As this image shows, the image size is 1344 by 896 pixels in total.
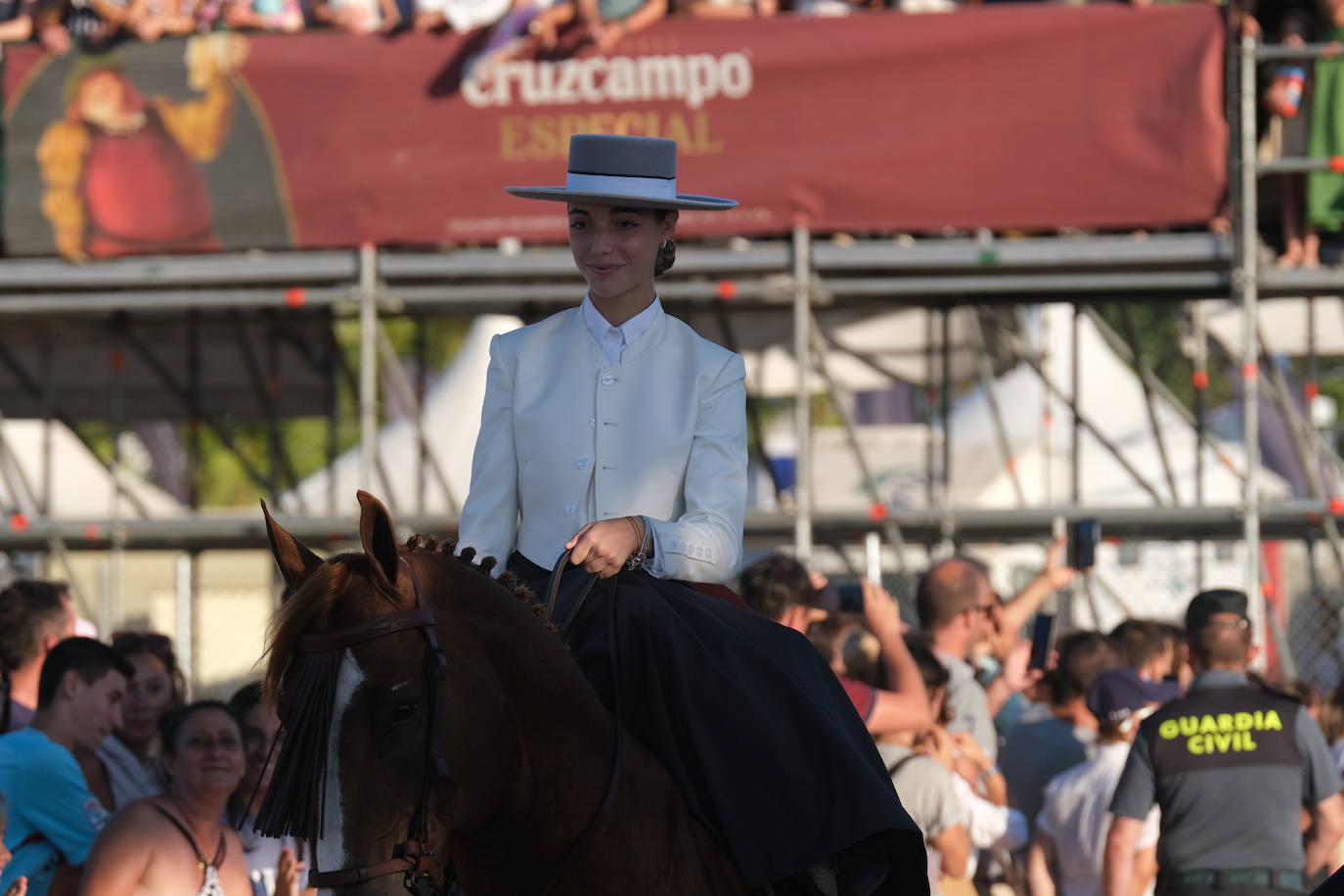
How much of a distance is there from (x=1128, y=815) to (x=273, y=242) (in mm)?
6125

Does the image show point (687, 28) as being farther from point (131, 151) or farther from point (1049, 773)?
point (1049, 773)

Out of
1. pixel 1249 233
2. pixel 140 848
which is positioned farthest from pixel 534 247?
pixel 140 848

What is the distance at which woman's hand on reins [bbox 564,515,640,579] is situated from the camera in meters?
3.65

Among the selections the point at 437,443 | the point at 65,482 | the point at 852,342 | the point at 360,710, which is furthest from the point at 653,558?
the point at 65,482

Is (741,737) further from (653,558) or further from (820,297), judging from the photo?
(820,297)

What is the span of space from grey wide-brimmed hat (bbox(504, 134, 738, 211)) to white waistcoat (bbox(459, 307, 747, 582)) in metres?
0.30

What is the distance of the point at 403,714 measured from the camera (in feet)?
10.3

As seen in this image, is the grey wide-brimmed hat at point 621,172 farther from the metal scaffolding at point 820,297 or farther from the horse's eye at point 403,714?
the metal scaffolding at point 820,297

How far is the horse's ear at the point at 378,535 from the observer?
10.5 feet

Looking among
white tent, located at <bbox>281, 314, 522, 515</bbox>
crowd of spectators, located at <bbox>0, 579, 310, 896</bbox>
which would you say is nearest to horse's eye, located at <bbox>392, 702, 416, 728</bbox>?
crowd of spectators, located at <bbox>0, 579, 310, 896</bbox>

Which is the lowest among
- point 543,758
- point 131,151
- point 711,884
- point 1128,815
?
point 1128,815

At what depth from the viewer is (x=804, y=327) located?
1095 cm

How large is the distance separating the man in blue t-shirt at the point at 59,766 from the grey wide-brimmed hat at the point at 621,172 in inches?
102

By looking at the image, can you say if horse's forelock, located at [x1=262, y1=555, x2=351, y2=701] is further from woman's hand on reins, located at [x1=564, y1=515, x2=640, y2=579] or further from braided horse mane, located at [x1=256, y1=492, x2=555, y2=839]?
woman's hand on reins, located at [x1=564, y1=515, x2=640, y2=579]
